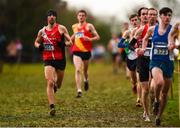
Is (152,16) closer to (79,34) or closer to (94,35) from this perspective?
(94,35)

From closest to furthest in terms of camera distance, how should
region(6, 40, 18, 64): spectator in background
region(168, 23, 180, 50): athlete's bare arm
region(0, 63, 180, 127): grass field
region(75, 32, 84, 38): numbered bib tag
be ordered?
region(168, 23, 180, 50): athlete's bare arm < region(0, 63, 180, 127): grass field < region(75, 32, 84, 38): numbered bib tag < region(6, 40, 18, 64): spectator in background

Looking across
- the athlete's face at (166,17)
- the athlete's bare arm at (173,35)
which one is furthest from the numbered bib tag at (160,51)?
the athlete's face at (166,17)

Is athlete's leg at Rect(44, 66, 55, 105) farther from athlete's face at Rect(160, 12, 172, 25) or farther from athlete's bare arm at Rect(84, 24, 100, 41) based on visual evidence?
athlete's bare arm at Rect(84, 24, 100, 41)

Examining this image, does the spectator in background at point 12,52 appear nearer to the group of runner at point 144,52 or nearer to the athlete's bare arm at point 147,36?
the group of runner at point 144,52

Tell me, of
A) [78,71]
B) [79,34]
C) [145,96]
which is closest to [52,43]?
[145,96]

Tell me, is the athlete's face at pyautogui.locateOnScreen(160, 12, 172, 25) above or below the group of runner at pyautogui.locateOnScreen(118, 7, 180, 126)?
above

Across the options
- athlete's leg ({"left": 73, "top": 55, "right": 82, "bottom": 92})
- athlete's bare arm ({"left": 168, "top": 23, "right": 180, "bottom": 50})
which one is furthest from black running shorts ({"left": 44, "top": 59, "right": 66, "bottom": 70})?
athlete's leg ({"left": 73, "top": 55, "right": 82, "bottom": 92})

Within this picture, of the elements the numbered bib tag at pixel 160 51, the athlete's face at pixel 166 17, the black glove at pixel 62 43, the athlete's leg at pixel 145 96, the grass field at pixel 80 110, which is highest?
the athlete's face at pixel 166 17

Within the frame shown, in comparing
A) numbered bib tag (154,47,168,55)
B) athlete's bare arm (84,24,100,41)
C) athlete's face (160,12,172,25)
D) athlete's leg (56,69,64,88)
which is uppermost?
athlete's face (160,12,172,25)

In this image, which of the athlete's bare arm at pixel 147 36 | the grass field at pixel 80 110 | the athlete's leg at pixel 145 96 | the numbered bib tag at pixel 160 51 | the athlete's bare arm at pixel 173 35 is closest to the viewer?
the athlete's bare arm at pixel 173 35

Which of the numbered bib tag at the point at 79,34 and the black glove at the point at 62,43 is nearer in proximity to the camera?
the black glove at the point at 62,43

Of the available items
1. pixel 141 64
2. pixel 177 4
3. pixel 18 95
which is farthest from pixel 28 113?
pixel 177 4

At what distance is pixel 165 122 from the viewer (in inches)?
546

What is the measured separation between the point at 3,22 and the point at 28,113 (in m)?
42.9
